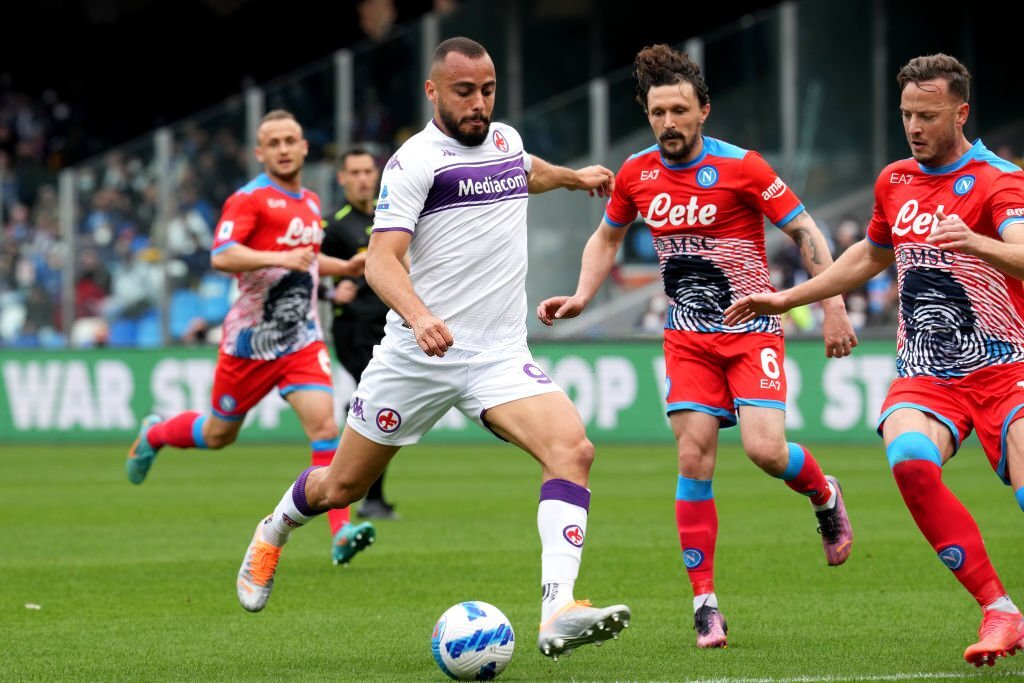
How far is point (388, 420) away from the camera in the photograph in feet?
22.6

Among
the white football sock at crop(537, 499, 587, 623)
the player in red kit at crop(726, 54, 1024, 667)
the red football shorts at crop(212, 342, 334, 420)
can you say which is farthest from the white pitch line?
the red football shorts at crop(212, 342, 334, 420)

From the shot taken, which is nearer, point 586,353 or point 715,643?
point 715,643

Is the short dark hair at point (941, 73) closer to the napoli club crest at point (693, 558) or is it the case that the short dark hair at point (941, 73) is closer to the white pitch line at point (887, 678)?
the white pitch line at point (887, 678)

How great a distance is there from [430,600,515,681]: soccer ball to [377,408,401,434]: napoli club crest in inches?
35.8

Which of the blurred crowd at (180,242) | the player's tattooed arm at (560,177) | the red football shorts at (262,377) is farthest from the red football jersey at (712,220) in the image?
the blurred crowd at (180,242)

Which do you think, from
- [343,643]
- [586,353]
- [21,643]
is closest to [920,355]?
[343,643]

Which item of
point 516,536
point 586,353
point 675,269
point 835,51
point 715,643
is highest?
point 835,51

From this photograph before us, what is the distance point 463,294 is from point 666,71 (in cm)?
Answer: 153

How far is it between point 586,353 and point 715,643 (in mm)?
13195

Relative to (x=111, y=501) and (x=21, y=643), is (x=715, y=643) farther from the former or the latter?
(x=111, y=501)

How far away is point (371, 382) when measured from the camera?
22.8 ft

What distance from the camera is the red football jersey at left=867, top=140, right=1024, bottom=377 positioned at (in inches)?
254

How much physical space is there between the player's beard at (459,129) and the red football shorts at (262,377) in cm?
384

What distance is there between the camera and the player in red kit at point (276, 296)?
10.4 m
